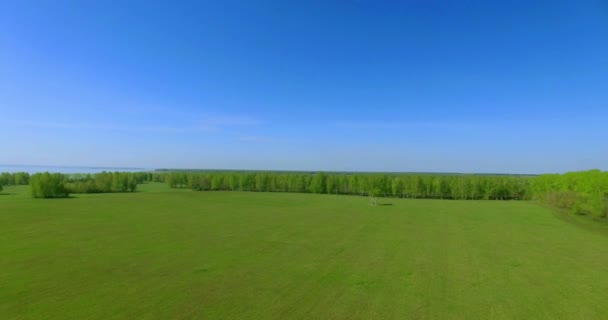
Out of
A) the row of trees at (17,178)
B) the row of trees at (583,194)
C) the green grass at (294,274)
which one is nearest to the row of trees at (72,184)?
the green grass at (294,274)

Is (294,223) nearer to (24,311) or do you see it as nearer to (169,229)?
(169,229)

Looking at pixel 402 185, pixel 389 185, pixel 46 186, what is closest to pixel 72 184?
pixel 46 186

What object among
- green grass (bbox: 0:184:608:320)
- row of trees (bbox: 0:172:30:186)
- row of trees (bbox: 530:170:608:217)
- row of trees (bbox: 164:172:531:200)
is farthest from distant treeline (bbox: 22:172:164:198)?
row of trees (bbox: 530:170:608:217)

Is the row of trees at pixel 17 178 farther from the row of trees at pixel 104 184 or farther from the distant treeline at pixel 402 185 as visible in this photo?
the row of trees at pixel 104 184

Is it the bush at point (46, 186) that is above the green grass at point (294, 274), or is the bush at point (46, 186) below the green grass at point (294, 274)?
above

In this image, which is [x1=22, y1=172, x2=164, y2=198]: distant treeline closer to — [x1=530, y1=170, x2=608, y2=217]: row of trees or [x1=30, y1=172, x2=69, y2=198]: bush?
[x1=30, y1=172, x2=69, y2=198]: bush

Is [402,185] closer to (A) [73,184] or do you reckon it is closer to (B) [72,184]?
(A) [73,184]
